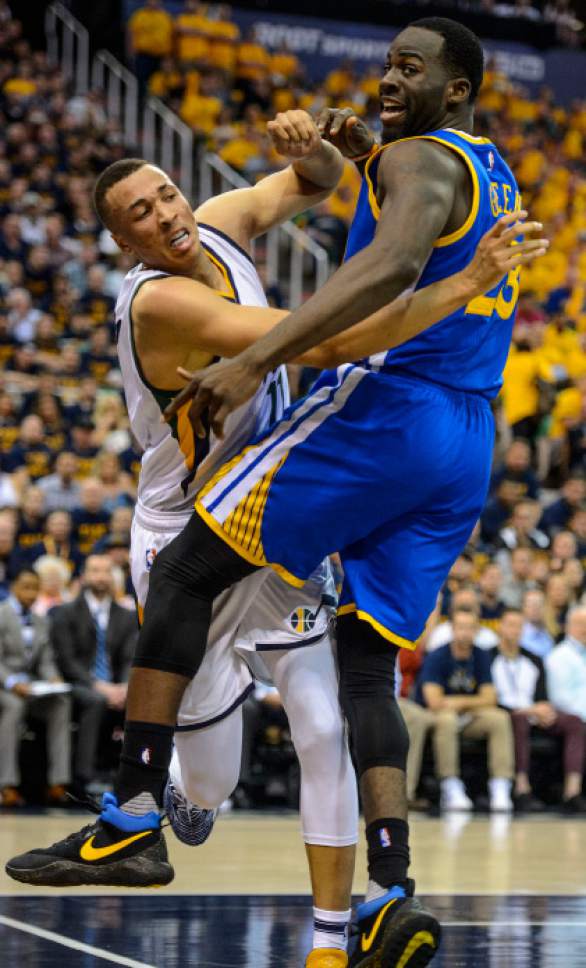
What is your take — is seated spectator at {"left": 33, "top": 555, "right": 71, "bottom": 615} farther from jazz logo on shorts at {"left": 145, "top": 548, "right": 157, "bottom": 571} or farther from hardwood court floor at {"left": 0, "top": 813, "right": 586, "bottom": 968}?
jazz logo on shorts at {"left": 145, "top": 548, "right": 157, "bottom": 571}

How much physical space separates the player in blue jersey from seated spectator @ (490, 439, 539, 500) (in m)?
9.62

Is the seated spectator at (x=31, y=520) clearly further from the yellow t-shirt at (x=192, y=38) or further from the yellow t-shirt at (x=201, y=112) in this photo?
the yellow t-shirt at (x=192, y=38)

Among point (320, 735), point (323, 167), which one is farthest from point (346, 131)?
point (320, 735)

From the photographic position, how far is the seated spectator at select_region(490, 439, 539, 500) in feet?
45.5

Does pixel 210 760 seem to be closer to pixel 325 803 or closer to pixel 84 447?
pixel 325 803

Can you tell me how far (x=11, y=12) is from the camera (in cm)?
1981

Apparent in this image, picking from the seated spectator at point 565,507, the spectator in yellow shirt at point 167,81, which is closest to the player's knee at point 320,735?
the seated spectator at point 565,507

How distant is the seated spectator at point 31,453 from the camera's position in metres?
12.5

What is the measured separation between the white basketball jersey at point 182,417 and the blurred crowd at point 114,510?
4185 millimetres

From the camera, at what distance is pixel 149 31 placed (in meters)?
20.2

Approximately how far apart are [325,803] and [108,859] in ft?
2.08

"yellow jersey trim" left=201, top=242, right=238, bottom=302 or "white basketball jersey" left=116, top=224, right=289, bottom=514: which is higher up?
"yellow jersey trim" left=201, top=242, right=238, bottom=302

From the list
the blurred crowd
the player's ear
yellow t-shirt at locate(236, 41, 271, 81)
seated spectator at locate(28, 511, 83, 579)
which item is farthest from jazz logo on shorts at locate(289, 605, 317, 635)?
yellow t-shirt at locate(236, 41, 271, 81)

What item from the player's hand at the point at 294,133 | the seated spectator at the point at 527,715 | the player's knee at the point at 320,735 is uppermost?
the player's hand at the point at 294,133
